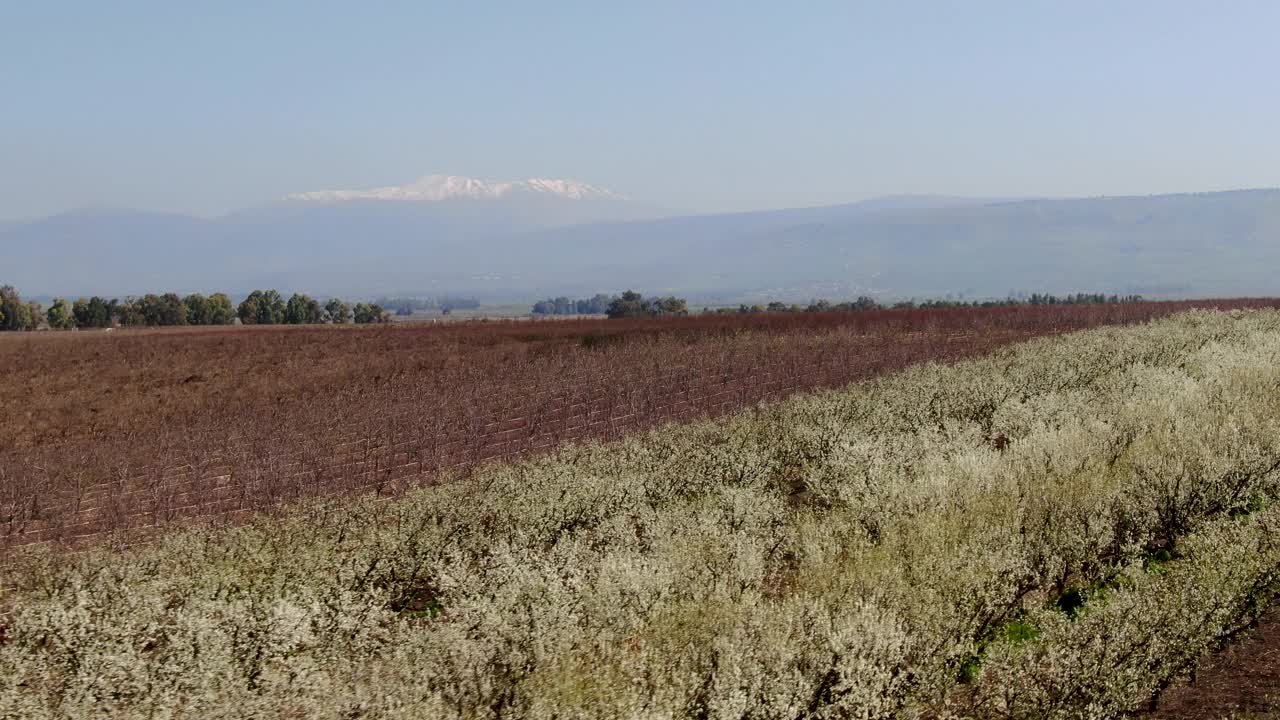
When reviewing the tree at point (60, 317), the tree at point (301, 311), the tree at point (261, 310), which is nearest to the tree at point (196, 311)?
the tree at point (261, 310)

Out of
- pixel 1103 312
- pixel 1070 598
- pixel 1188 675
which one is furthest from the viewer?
pixel 1103 312

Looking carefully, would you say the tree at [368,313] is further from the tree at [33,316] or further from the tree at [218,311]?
the tree at [33,316]

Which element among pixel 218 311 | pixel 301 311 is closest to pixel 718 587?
pixel 218 311

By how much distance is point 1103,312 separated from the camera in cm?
4744

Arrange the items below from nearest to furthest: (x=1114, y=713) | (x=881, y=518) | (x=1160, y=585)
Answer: (x=1114, y=713)
(x=1160, y=585)
(x=881, y=518)

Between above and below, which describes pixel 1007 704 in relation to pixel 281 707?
below

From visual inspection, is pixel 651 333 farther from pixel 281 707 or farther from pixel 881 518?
pixel 281 707

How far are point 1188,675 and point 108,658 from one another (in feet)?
21.0

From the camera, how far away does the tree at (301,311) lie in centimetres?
8175

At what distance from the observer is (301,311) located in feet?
271

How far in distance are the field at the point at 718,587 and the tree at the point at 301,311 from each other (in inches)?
2803

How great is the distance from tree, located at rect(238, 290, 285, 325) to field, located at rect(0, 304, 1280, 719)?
70.8 metres

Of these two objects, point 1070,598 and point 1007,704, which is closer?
point 1007,704

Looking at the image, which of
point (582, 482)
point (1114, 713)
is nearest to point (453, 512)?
point (582, 482)
